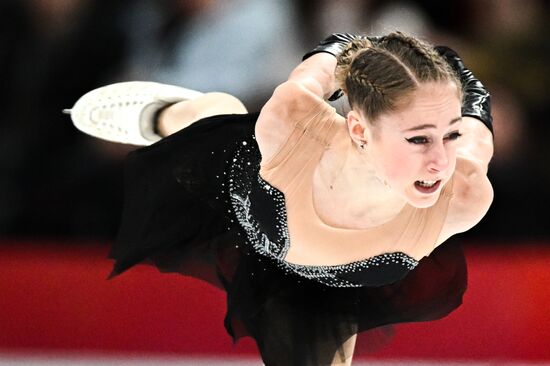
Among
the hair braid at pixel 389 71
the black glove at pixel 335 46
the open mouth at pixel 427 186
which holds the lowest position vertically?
the open mouth at pixel 427 186

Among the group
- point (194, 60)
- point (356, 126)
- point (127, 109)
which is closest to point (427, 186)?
point (356, 126)

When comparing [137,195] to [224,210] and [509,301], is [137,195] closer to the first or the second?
[224,210]

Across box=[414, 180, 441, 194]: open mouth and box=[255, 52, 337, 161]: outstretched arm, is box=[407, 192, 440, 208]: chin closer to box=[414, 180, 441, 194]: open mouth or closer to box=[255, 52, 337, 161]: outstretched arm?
box=[414, 180, 441, 194]: open mouth

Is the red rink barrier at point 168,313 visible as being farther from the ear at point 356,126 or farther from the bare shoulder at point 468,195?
the ear at point 356,126

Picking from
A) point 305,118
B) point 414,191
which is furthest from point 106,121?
point 414,191

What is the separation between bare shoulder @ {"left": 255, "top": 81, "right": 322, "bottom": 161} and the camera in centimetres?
164

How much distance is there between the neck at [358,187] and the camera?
1.62 meters

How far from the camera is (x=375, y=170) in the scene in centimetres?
159

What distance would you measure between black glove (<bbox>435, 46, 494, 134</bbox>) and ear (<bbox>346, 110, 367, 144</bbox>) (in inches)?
11.0

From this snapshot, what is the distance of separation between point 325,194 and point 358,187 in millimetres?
66

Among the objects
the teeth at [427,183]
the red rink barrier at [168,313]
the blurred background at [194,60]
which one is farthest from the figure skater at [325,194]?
the blurred background at [194,60]

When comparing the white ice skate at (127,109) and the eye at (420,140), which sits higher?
the eye at (420,140)

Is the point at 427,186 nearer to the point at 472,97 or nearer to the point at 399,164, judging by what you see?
the point at 399,164

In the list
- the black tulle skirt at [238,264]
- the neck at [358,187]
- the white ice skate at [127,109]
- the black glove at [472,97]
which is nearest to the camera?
the neck at [358,187]
